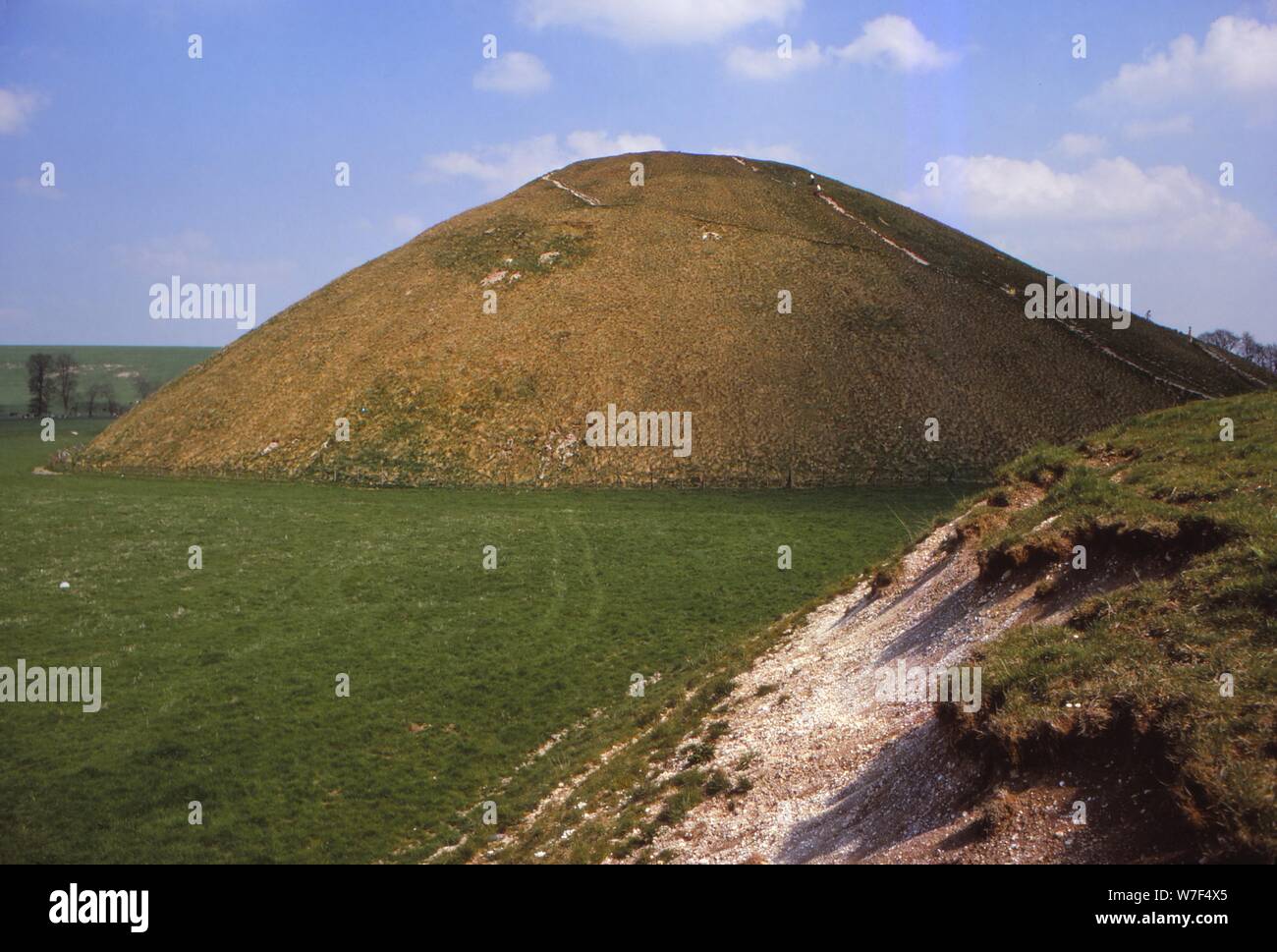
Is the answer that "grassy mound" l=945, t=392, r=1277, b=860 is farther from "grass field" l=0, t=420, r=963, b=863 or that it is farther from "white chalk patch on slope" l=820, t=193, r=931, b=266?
"white chalk patch on slope" l=820, t=193, r=931, b=266

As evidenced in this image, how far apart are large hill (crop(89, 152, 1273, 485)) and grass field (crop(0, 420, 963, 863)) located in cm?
1272

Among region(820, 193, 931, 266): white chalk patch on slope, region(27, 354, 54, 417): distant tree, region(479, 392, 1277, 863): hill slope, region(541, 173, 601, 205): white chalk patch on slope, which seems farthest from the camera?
region(27, 354, 54, 417): distant tree

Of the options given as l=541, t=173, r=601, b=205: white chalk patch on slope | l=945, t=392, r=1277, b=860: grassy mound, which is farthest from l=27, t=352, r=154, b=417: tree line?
l=945, t=392, r=1277, b=860: grassy mound

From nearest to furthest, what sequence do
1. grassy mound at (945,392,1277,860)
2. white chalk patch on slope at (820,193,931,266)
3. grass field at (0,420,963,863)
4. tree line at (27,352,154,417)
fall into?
1. grassy mound at (945,392,1277,860)
2. grass field at (0,420,963,863)
3. white chalk patch on slope at (820,193,931,266)
4. tree line at (27,352,154,417)

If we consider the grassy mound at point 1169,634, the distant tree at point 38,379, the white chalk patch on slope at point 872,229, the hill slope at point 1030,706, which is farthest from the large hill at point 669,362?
the distant tree at point 38,379

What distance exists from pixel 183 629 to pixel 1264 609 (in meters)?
23.3

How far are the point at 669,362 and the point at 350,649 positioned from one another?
41.8 m

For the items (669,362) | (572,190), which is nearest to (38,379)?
(572,190)

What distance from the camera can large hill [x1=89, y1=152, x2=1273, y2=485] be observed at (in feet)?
176

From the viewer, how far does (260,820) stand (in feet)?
43.0
